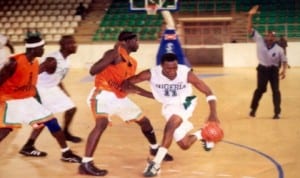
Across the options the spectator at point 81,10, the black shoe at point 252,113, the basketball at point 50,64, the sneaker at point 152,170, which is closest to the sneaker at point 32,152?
the basketball at point 50,64

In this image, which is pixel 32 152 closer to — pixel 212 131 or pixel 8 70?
pixel 8 70

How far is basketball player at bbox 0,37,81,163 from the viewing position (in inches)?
253

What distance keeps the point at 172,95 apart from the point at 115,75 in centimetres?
71

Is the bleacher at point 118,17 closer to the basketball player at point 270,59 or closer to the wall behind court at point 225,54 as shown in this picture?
the wall behind court at point 225,54

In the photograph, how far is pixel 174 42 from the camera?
20125 mm

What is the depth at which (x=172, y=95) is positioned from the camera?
6.50m

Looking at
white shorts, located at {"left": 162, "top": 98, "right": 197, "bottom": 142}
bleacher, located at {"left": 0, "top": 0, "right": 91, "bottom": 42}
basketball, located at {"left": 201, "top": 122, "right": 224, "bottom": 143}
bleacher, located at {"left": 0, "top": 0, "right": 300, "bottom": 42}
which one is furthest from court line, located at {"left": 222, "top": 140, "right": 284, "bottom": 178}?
bleacher, located at {"left": 0, "top": 0, "right": 91, "bottom": 42}

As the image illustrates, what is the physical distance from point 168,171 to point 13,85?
2060mm

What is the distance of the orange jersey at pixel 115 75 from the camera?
6613 millimetres

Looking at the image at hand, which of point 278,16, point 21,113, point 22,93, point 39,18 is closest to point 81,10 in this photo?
point 39,18

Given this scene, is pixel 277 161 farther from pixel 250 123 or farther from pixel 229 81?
pixel 229 81

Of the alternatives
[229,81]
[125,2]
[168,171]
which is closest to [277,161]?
[168,171]

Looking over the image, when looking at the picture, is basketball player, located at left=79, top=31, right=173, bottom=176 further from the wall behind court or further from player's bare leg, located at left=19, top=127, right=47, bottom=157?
the wall behind court

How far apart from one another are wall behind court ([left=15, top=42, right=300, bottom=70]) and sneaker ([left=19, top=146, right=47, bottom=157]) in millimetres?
16052
